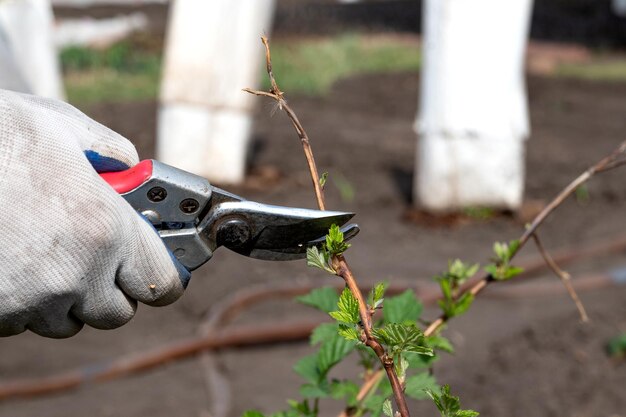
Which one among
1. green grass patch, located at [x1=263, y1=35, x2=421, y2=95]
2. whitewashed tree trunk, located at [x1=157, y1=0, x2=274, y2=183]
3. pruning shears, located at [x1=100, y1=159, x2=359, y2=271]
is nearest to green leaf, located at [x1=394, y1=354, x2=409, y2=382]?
pruning shears, located at [x1=100, y1=159, x2=359, y2=271]

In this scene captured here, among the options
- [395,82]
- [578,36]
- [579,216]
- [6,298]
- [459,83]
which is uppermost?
[6,298]

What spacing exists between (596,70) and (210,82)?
634 cm

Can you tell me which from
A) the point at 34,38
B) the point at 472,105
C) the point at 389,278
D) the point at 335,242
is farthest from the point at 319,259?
the point at 34,38

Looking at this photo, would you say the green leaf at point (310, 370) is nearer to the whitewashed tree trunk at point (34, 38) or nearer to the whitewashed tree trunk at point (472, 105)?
the whitewashed tree trunk at point (472, 105)

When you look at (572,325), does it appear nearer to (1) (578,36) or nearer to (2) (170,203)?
(2) (170,203)

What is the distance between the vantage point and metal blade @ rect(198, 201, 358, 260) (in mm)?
1598

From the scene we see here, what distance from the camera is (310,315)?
13.8 feet

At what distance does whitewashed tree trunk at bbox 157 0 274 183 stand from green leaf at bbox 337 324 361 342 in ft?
14.4

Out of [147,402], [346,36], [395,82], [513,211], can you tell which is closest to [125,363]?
[147,402]

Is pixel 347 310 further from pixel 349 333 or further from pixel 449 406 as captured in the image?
pixel 449 406

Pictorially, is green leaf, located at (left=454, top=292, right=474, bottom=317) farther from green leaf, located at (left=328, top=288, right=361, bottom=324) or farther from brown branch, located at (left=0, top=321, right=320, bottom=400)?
brown branch, located at (left=0, top=321, right=320, bottom=400)

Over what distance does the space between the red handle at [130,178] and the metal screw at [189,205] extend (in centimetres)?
7

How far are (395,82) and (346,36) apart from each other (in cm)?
284

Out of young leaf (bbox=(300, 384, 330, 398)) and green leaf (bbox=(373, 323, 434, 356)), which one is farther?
young leaf (bbox=(300, 384, 330, 398))
